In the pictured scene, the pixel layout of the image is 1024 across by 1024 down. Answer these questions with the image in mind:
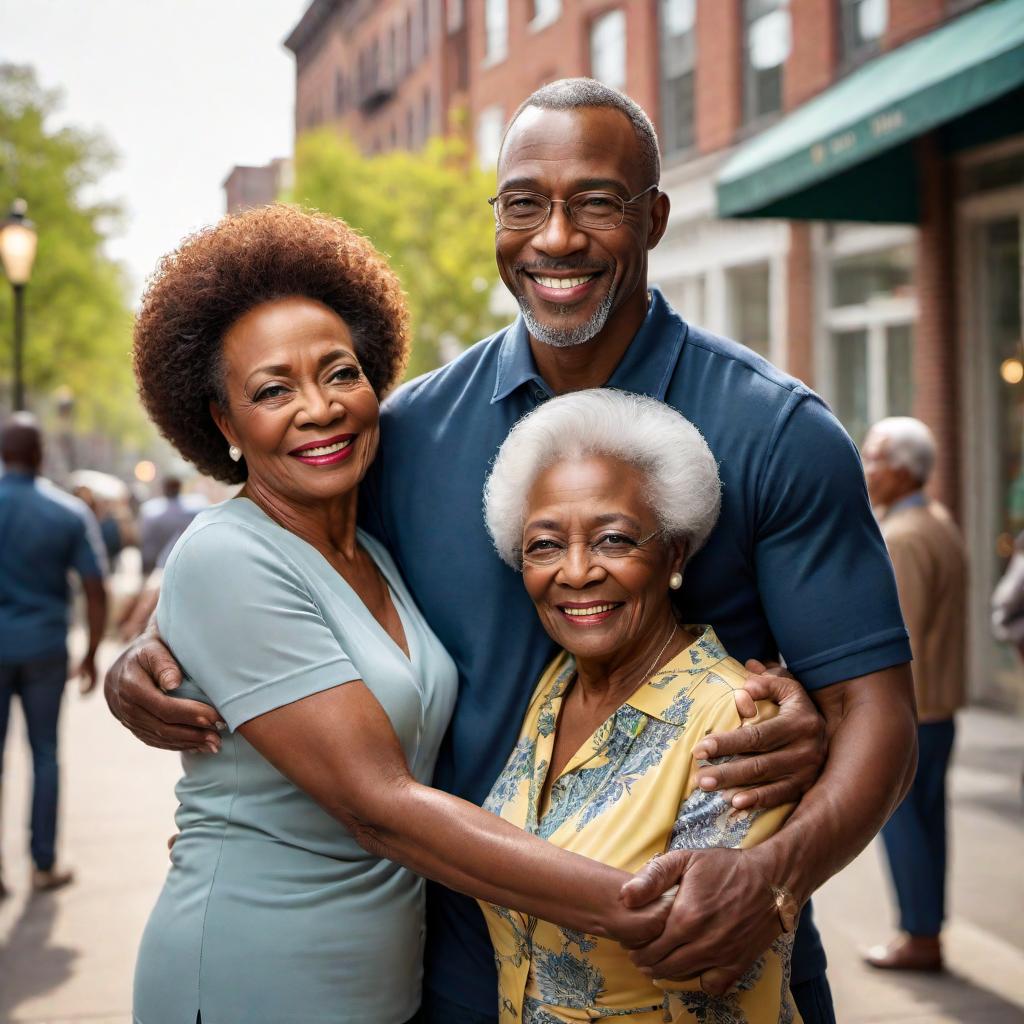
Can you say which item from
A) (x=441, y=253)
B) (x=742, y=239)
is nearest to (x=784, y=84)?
(x=742, y=239)

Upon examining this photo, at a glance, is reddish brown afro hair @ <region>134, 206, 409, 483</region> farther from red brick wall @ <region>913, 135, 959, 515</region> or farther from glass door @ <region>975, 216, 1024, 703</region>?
red brick wall @ <region>913, 135, 959, 515</region>

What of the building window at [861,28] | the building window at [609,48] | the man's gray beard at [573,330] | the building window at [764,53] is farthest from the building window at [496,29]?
the man's gray beard at [573,330]

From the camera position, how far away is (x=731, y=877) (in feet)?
6.67

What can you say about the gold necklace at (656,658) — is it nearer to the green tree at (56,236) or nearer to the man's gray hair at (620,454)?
the man's gray hair at (620,454)

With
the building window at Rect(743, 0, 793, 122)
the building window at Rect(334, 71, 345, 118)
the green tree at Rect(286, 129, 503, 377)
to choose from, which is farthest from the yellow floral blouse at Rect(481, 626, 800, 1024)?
the building window at Rect(334, 71, 345, 118)

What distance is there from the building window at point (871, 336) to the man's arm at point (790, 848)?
32.6ft

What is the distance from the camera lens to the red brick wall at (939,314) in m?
10.8

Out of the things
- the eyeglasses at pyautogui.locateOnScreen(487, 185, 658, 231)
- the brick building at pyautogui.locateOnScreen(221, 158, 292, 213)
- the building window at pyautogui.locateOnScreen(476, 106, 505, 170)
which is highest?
the building window at pyautogui.locateOnScreen(476, 106, 505, 170)

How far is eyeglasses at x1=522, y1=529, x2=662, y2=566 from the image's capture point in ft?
7.68

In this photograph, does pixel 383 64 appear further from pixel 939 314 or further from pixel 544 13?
pixel 939 314

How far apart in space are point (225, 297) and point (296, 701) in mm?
808

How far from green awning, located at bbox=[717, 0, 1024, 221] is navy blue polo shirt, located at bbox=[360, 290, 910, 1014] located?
18.6ft

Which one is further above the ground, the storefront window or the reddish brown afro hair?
the storefront window

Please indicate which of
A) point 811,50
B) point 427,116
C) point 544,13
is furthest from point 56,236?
point 811,50
